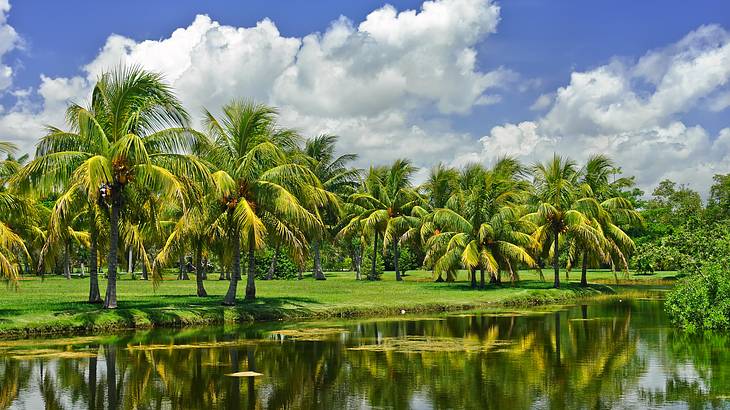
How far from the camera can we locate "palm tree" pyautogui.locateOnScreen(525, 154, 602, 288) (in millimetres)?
41969

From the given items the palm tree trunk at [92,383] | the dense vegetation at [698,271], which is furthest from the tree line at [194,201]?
the dense vegetation at [698,271]

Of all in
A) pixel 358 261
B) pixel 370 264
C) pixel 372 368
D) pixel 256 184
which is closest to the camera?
pixel 372 368

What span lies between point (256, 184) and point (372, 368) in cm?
1330

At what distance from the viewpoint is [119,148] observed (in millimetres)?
23078

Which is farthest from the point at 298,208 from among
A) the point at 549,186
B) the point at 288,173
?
the point at 549,186

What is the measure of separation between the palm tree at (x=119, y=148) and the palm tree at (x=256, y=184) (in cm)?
244

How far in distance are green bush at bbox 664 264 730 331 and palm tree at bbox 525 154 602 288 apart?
16.5m

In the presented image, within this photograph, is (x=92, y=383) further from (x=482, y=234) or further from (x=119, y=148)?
(x=482, y=234)

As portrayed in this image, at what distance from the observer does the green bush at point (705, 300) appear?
77.9 ft

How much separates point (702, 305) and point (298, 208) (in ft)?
48.6

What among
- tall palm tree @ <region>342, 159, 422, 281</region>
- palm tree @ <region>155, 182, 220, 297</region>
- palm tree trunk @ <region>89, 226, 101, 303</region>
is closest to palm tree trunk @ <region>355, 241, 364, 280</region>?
tall palm tree @ <region>342, 159, 422, 281</region>

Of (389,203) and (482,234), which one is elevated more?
(389,203)

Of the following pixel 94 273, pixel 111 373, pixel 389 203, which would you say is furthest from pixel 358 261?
Answer: pixel 111 373

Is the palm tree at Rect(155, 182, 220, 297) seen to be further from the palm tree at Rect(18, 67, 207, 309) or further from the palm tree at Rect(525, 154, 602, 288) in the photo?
the palm tree at Rect(525, 154, 602, 288)
